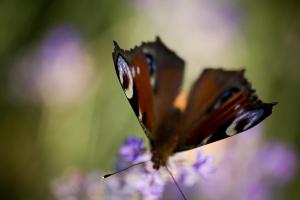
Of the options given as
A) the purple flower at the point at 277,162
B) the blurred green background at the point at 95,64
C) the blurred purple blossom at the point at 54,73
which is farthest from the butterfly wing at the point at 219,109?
the blurred purple blossom at the point at 54,73

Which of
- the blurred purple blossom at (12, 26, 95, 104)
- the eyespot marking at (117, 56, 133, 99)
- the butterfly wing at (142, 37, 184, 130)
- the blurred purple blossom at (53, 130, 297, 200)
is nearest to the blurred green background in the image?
the blurred purple blossom at (12, 26, 95, 104)

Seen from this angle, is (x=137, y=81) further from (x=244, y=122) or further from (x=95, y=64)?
(x=95, y=64)

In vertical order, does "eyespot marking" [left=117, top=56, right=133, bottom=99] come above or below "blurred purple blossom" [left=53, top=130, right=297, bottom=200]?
above

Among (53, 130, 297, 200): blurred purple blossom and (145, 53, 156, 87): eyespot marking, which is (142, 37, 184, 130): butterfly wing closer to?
(145, 53, 156, 87): eyespot marking

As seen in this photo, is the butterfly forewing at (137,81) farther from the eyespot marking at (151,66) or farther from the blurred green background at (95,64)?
the blurred green background at (95,64)

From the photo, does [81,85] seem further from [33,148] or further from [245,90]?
[245,90]
